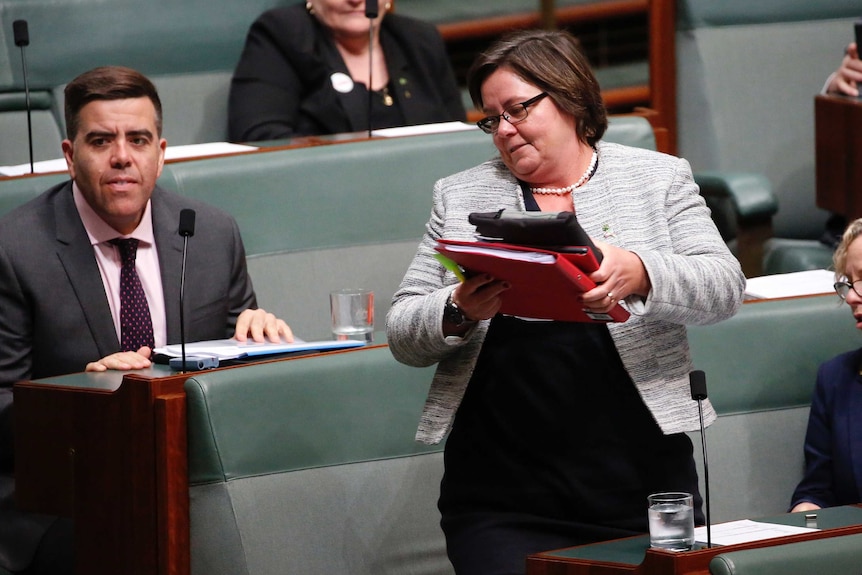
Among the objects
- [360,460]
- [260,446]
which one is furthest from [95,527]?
[360,460]

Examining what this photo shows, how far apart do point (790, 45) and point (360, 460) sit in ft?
6.63

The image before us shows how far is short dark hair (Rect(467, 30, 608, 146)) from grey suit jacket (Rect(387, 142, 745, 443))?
60mm

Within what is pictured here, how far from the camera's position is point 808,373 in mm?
2248

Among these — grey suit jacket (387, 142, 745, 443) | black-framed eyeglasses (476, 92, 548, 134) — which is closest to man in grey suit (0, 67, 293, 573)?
grey suit jacket (387, 142, 745, 443)

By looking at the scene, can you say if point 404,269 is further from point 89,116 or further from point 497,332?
point 497,332

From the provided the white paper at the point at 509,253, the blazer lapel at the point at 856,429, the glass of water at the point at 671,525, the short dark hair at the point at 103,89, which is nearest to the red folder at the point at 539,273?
the white paper at the point at 509,253

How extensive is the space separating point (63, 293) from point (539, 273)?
1008 mm

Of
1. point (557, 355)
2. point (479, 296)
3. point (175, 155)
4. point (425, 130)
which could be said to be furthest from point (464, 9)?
point (479, 296)

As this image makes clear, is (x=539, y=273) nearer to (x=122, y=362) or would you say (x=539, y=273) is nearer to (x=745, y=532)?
(x=745, y=532)

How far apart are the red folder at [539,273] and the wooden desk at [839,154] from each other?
1707mm

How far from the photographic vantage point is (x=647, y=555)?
1.48 metres

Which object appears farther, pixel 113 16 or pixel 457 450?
pixel 113 16

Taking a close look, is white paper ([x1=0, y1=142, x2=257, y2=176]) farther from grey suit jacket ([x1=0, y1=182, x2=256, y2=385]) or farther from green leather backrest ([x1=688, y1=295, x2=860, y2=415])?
green leather backrest ([x1=688, y1=295, x2=860, y2=415])

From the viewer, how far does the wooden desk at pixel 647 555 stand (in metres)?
1.47
